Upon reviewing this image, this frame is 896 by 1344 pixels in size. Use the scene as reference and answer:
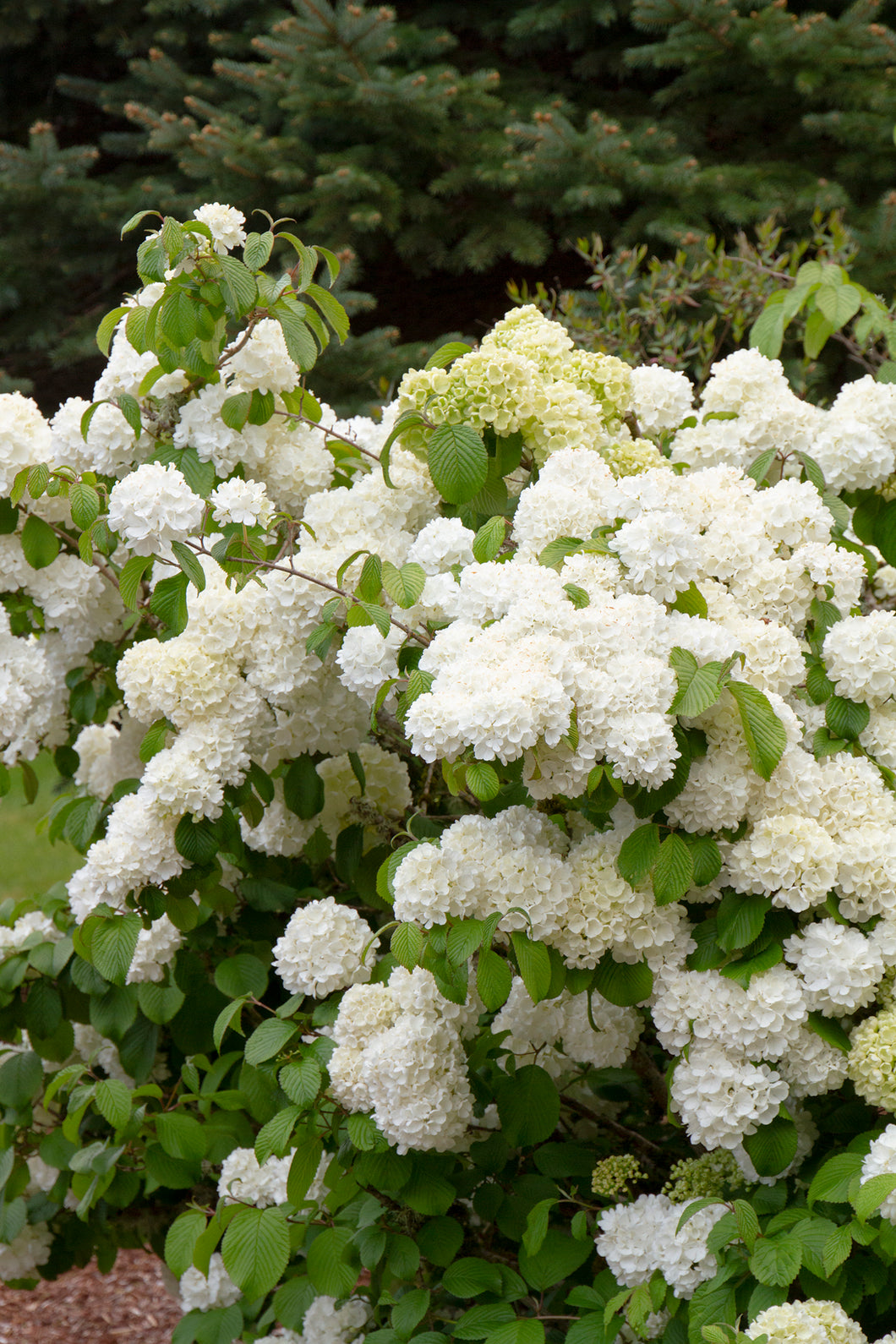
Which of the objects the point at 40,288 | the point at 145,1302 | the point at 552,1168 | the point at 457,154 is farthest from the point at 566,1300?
the point at 40,288

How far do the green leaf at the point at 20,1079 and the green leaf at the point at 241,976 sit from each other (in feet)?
1.99

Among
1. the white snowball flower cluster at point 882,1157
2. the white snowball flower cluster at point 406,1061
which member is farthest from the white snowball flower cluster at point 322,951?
the white snowball flower cluster at point 882,1157

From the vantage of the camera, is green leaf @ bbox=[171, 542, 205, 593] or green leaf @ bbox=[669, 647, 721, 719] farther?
green leaf @ bbox=[171, 542, 205, 593]

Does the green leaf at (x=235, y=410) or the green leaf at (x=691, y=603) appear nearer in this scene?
the green leaf at (x=691, y=603)

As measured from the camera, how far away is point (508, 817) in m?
1.61

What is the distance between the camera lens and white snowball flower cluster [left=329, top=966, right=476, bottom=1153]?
1652 millimetres

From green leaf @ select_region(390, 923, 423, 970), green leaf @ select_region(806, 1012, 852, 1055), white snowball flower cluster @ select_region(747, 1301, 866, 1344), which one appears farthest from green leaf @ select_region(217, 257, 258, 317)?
white snowball flower cluster @ select_region(747, 1301, 866, 1344)

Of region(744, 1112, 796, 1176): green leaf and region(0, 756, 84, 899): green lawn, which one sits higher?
region(744, 1112, 796, 1176): green leaf

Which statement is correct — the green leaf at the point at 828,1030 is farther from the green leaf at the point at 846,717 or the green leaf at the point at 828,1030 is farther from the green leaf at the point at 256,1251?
the green leaf at the point at 256,1251

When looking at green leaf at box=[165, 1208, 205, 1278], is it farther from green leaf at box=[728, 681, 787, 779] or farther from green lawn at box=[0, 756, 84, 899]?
green lawn at box=[0, 756, 84, 899]

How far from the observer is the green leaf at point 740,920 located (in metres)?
1.56

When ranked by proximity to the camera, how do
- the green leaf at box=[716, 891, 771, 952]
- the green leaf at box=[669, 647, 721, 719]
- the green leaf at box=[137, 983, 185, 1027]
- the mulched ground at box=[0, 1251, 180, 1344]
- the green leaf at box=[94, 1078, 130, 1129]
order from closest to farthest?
the green leaf at box=[669, 647, 721, 719]
the green leaf at box=[716, 891, 771, 952]
the green leaf at box=[94, 1078, 130, 1129]
the green leaf at box=[137, 983, 185, 1027]
the mulched ground at box=[0, 1251, 180, 1344]

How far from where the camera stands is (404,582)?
66.4 inches

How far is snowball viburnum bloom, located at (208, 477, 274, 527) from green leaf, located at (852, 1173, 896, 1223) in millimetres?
1242
